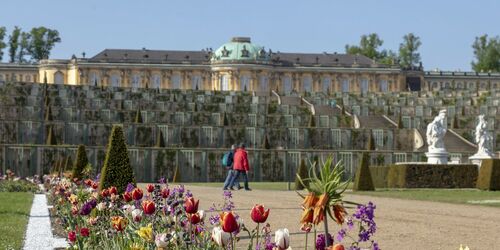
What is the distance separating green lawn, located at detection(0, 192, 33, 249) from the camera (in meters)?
10.7

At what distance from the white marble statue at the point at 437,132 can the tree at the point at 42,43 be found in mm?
98602

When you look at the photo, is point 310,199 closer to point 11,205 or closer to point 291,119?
point 11,205

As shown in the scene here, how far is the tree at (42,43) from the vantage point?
125812 mm

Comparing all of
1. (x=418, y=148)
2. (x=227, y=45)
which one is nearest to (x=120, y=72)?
(x=227, y=45)

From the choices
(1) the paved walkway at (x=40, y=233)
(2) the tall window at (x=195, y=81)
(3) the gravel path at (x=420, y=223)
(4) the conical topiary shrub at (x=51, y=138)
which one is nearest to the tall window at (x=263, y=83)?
(2) the tall window at (x=195, y=81)

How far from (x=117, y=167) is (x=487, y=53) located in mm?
125155

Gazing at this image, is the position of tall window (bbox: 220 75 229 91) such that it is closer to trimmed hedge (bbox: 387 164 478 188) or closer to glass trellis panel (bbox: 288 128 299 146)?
glass trellis panel (bbox: 288 128 299 146)

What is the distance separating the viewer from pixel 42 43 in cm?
12650

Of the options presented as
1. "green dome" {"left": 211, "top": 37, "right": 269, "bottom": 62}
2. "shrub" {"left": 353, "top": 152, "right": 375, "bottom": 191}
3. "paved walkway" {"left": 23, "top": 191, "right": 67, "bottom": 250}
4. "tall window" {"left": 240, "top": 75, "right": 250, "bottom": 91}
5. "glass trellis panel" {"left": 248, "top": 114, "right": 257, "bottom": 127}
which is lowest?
"paved walkway" {"left": 23, "top": 191, "right": 67, "bottom": 250}

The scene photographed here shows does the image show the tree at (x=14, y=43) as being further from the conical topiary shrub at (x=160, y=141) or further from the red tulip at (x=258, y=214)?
the red tulip at (x=258, y=214)

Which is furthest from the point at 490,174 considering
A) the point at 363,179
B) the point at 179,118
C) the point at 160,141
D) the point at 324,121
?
the point at 324,121

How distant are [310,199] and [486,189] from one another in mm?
23030

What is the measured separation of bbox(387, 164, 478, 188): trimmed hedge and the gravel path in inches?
334

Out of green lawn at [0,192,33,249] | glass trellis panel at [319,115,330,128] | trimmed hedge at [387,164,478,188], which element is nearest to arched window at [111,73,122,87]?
glass trellis panel at [319,115,330,128]
